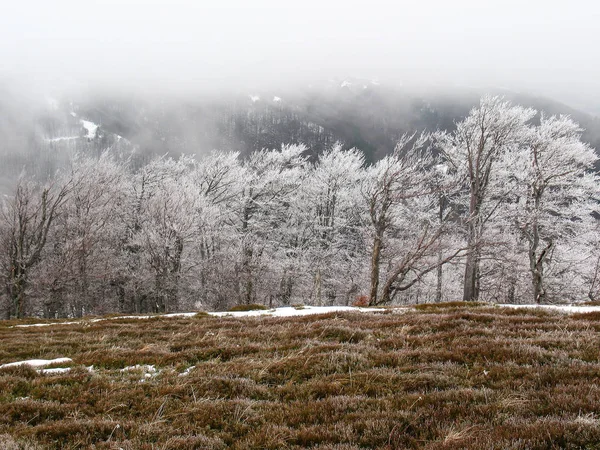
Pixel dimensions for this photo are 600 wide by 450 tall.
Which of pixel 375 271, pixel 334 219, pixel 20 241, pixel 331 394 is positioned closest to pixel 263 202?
pixel 334 219

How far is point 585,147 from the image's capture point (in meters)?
30.4

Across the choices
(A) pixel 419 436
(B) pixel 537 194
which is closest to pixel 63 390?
(A) pixel 419 436

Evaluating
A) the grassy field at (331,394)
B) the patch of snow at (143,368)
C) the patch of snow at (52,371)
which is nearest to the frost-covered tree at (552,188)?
the grassy field at (331,394)

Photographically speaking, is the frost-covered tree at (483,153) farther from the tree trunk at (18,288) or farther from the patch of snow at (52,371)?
the tree trunk at (18,288)

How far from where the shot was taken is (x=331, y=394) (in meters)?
5.60

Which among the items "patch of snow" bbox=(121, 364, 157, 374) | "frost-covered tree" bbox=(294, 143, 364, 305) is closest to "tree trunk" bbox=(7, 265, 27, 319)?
"frost-covered tree" bbox=(294, 143, 364, 305)

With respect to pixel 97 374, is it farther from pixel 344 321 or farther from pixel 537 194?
pixel 537 194

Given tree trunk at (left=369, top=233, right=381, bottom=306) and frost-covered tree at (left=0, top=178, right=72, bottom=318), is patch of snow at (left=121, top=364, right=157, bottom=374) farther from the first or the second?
frost-covered tree at (left=0, top=178, right=72, bottom=318)

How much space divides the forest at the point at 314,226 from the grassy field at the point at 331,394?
16.1 metres

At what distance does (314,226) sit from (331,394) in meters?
40.8

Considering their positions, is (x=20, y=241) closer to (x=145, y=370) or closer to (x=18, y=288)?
(x=18, y=288)

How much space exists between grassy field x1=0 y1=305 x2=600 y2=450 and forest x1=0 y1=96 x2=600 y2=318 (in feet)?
52.9

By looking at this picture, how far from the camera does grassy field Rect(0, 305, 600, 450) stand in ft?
13.7

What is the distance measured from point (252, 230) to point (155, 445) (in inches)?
1568
